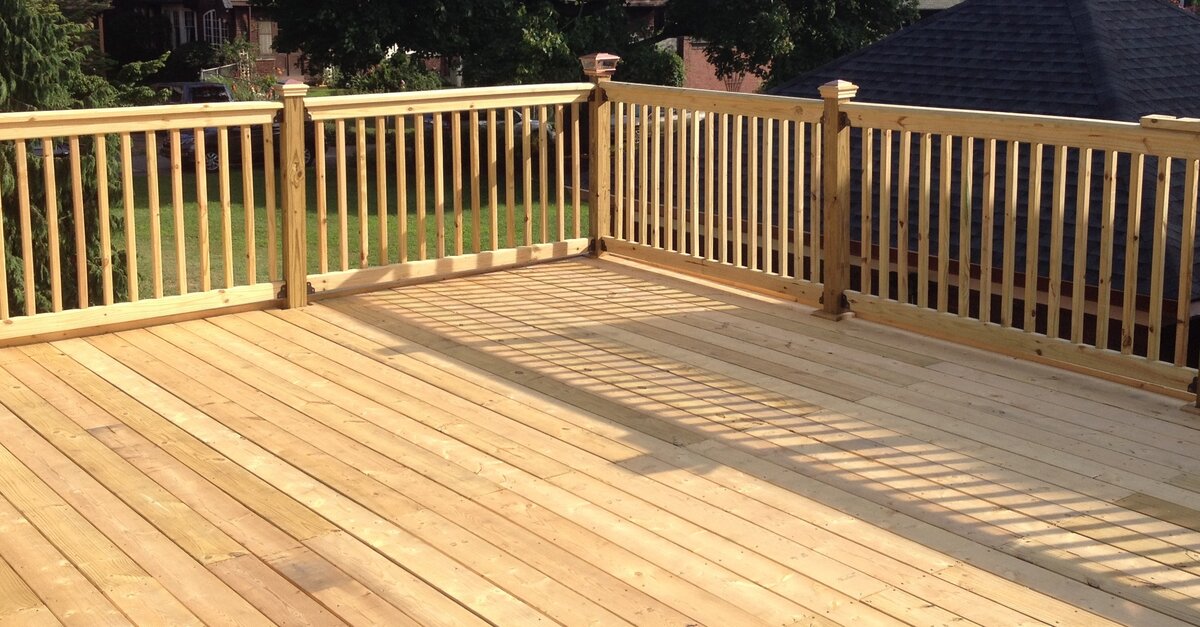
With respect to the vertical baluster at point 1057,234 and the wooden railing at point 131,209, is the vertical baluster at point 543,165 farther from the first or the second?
the vertical baluster at point 1057,234

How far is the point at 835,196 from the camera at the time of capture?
5.96 m

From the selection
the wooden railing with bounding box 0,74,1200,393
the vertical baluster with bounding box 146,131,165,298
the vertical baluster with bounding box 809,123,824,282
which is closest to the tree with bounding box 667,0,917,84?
the wooden railing with bounding box 0,74,1200,393

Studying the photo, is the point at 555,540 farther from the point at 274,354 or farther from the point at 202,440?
the point at 274,354

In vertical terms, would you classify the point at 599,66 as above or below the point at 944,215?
above

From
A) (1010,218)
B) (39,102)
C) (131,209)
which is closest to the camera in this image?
(1010,218)

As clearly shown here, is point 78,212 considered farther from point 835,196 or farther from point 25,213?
point 835,196

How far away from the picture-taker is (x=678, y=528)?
3762mm

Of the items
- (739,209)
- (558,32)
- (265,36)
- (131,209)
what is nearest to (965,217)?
(739,209)

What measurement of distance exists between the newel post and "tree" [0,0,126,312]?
5.54 metres

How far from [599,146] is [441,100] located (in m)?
1.00

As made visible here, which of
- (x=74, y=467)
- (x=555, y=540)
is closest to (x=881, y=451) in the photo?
(x=555, y=540)

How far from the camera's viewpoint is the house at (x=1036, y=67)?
950 centimetres

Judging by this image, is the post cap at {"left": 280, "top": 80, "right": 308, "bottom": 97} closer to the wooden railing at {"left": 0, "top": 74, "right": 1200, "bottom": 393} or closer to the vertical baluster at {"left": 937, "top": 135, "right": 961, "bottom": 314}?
the wooden railing at {"left": 0, "top": 74, "right": 1200, "bottom": 393}

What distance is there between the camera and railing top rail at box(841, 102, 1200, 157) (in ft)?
15.5
